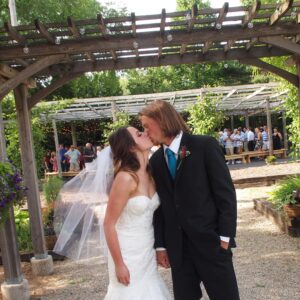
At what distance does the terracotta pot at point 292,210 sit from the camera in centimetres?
647

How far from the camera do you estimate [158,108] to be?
9.11 feet

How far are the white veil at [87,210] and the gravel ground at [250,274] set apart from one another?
540 millimetres

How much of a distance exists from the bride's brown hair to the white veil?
38 centimetres

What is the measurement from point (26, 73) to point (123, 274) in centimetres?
287

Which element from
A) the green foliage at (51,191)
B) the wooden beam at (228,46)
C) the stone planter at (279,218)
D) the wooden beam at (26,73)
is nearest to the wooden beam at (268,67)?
the wooden beam at (228,46)

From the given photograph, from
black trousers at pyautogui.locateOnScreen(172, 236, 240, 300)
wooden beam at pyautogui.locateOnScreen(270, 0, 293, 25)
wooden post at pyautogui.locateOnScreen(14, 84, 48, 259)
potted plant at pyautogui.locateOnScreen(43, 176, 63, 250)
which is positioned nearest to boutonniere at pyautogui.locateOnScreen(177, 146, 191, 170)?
black trousers at pyautogui.locateOnScreen(172, 236, 240, 300)

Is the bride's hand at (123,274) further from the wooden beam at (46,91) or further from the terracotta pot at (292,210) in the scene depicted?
the terracotta pot at (292,210)

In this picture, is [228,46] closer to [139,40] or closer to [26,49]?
[139,40]

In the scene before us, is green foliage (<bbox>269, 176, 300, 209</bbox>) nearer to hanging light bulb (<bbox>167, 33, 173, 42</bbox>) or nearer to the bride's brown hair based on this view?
hanging light bulb (<bbox>167, 33, 173, 42</bbox>)

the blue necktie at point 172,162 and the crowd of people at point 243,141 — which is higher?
the blue necktie at point 172,162

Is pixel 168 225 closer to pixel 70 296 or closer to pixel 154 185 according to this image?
pixel 154 185

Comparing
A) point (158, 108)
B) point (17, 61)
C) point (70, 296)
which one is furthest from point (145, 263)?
point (17, 61)

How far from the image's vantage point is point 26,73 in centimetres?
485

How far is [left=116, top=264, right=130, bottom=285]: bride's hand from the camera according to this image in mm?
2850
